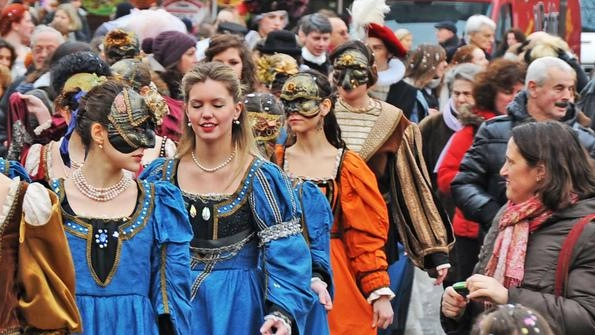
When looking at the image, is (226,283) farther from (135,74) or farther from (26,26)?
(26,26)

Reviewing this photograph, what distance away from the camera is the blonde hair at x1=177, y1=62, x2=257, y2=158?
7035 mm

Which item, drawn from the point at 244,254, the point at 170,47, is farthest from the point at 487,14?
the point at 244,254

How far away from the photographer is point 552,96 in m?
9.05

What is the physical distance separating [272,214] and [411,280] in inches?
155

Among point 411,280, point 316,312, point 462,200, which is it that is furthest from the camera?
point 411,280

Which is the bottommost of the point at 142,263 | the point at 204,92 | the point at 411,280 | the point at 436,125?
the point at 411,280

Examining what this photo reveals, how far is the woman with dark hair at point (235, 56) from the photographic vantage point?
1013cm

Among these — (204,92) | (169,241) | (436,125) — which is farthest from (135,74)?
(436,125)

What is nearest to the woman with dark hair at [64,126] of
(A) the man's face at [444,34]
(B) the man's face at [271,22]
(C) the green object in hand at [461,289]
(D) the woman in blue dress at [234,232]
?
(D) the woman in blue dress at [234,232]

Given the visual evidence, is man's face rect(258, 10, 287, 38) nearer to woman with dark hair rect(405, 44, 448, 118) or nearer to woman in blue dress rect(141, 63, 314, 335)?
woman with dark hair rect(405, 44, 448, 118)

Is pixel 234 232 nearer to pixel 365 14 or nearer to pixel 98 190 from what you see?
pixel 98 190

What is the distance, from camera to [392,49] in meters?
11.1

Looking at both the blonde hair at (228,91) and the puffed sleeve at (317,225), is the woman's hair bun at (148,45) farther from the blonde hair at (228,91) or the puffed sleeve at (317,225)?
the blonde hair at (228,91)

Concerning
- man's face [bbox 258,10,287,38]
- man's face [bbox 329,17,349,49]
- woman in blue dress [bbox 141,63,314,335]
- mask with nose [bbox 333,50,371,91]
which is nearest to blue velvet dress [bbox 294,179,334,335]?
woman in blue dress [bbox 141,63,314,335]
